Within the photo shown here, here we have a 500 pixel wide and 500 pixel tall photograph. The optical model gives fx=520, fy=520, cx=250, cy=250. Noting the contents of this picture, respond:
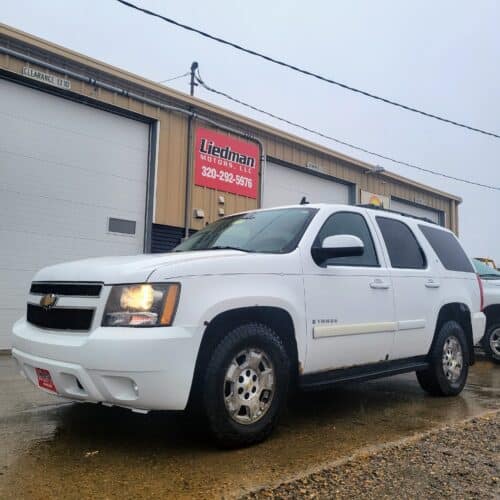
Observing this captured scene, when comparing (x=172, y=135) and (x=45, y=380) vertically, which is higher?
(x=172, y=135)

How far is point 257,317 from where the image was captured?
3.67 meters

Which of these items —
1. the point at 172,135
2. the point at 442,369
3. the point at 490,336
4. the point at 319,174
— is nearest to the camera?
the point at 442,369

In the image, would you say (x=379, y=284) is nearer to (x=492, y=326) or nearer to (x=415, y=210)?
(x=492, y=326)

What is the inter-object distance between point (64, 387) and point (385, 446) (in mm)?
2163

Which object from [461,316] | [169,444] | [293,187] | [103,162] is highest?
[293,187]

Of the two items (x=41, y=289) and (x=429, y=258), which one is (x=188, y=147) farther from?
(x=41, y=289)

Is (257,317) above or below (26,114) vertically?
below

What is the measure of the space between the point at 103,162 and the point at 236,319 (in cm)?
767

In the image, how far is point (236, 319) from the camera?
354cm

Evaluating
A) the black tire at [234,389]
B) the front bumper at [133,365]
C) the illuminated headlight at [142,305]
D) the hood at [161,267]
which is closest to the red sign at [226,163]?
the hood at [161,267]

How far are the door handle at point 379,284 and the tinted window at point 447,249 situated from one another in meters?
1.24

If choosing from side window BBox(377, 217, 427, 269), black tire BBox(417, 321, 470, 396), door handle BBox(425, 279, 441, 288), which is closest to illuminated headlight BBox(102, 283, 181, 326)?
side window BBox(377, 217, 427, 269)

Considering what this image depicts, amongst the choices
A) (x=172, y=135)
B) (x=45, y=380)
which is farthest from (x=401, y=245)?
(x=172, y=135)

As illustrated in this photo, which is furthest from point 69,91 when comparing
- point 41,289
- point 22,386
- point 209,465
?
point 209,465
